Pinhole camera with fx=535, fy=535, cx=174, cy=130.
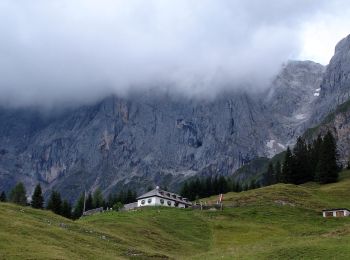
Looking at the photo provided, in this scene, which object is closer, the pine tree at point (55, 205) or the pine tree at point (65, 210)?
the pine tree at point (55, 205)

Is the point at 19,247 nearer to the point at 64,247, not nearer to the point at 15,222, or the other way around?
the point at 64,247

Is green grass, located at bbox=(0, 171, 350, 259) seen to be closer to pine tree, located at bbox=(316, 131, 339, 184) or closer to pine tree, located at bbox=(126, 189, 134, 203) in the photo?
pine tree, located at bbox=(316, 131, 339, 184)

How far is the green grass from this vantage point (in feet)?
162

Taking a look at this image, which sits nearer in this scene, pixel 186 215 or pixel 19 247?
pixel 19 247

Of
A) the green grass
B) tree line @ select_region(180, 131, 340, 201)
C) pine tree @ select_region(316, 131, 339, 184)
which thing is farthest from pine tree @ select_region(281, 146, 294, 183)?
the green grass

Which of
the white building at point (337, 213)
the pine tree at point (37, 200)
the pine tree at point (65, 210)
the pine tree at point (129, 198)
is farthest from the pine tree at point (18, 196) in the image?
the white building at point (337, 213)

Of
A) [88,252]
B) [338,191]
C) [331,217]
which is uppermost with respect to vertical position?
[338,191]

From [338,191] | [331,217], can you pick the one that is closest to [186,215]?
[331,217]

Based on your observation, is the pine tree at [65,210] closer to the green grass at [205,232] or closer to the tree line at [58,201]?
the tree line at [58,201]

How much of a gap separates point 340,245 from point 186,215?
5392 cm

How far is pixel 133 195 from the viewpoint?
635 ft

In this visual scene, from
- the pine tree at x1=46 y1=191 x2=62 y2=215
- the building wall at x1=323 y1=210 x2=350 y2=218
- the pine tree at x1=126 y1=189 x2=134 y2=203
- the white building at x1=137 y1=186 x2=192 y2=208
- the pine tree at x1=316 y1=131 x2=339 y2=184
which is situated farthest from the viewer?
the pine tree at x1=126 y1=189 x2=134 y2=203

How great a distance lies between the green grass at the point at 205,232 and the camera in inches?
1949

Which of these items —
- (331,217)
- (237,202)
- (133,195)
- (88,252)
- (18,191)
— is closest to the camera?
(88,252)
